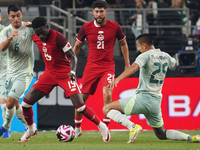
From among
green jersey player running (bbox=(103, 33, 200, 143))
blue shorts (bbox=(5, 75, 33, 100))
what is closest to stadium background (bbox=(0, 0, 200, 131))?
blue shorts (bbox=(5, 75, 33, 100))

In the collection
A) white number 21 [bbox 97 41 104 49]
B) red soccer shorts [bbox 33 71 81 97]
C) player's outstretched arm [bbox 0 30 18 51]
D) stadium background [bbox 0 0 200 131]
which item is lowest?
stadium background [bbox 0 0 200 131]

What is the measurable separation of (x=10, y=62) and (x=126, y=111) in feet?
8.52

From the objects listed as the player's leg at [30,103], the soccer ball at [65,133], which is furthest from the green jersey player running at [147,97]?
the player's leg at [30,103]

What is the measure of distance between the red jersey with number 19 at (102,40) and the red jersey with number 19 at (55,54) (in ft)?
2.94

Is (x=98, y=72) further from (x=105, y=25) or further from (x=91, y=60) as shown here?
(x=105, y=25)

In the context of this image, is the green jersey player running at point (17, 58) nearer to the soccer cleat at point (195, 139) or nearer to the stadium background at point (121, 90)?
the stadium background at point (121, 90)

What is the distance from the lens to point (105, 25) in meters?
8.07

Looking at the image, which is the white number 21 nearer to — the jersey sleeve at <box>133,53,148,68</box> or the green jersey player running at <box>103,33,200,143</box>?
the green jersey player running at <box>103,33,200,143</box>

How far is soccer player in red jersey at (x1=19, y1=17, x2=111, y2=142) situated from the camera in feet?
22.6

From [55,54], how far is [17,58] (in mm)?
1022

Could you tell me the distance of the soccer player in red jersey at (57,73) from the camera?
272 inches

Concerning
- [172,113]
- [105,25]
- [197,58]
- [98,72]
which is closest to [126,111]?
[98,72]

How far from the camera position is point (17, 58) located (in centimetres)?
776

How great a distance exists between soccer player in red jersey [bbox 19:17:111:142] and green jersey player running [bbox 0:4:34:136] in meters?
0.41
